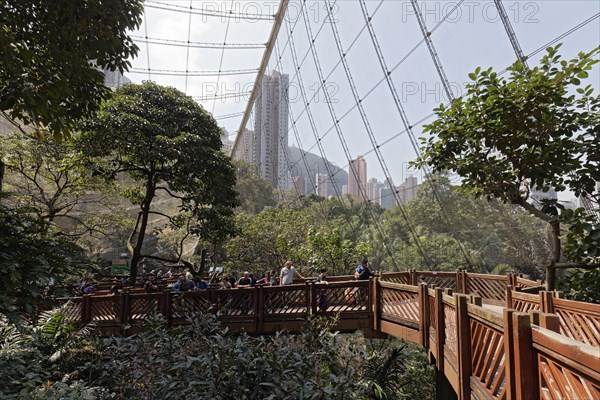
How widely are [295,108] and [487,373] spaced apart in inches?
849

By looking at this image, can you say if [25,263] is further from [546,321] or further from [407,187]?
[407,187]

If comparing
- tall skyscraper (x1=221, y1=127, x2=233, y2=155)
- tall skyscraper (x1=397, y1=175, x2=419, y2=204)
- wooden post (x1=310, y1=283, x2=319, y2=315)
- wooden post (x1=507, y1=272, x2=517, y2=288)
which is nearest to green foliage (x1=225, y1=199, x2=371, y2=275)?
tall skyscraper (x1=397, y1=175, x2=419, y2=204)

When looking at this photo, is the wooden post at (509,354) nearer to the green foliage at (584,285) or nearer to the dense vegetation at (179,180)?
the dense vegetation at (179,180)

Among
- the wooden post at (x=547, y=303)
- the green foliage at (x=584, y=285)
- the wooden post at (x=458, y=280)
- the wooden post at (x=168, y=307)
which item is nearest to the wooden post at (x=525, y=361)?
the wooden post at (x=547, y=303)

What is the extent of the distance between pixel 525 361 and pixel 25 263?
3.72 metres

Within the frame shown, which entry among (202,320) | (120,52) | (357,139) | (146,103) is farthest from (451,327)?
(357,139)

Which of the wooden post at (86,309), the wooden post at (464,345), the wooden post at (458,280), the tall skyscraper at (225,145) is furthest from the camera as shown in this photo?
the tall skyscraper at (225,145)

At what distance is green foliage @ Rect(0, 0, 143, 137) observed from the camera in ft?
12.7

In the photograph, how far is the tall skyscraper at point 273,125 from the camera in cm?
2819

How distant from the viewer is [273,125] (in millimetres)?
29984

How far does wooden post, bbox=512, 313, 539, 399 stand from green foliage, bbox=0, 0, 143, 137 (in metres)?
4.07

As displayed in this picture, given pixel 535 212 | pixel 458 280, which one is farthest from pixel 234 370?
pixel 458 280

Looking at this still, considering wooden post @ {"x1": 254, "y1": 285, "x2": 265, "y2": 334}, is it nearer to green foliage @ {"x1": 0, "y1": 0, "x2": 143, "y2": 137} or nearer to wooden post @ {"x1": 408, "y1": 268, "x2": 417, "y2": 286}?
wooden post @ {"x1": 408, "y1": 268, "x2": 417, "y2": 286}

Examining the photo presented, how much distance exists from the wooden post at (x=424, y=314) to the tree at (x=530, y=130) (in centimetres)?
206
